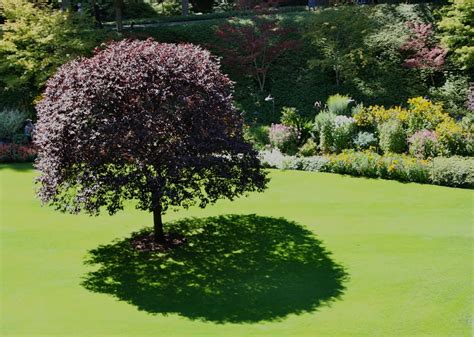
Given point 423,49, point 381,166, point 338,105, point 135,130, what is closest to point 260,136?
point 338,105

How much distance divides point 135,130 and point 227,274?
11.1 feet

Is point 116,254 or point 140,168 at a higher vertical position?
point 140,168

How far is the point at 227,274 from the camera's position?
39.8 ft

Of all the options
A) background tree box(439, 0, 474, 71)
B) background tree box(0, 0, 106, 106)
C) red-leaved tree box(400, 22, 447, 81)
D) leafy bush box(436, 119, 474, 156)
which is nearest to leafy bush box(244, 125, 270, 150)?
leafy bush box(436, 119, 474, 156)

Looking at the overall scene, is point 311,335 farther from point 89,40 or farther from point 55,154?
point 89,40

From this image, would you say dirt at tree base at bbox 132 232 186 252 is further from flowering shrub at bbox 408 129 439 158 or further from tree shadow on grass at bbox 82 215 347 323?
flowering shrub at bbox 408 129 439 158

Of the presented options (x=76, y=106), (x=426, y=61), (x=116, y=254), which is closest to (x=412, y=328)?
(x=116, y=254)

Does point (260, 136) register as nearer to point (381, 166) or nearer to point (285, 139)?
point (285, 139)

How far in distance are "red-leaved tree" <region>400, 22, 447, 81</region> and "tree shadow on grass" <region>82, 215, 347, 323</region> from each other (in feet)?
41.7

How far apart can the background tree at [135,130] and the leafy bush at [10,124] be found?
1121 centimetres

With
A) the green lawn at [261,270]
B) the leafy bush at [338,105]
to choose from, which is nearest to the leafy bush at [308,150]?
the leafy bush at [338,105]

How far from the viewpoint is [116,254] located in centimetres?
1328

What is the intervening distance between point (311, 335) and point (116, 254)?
5.27 m

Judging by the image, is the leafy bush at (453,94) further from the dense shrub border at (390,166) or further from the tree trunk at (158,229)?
the tree trunk at (158,229)
